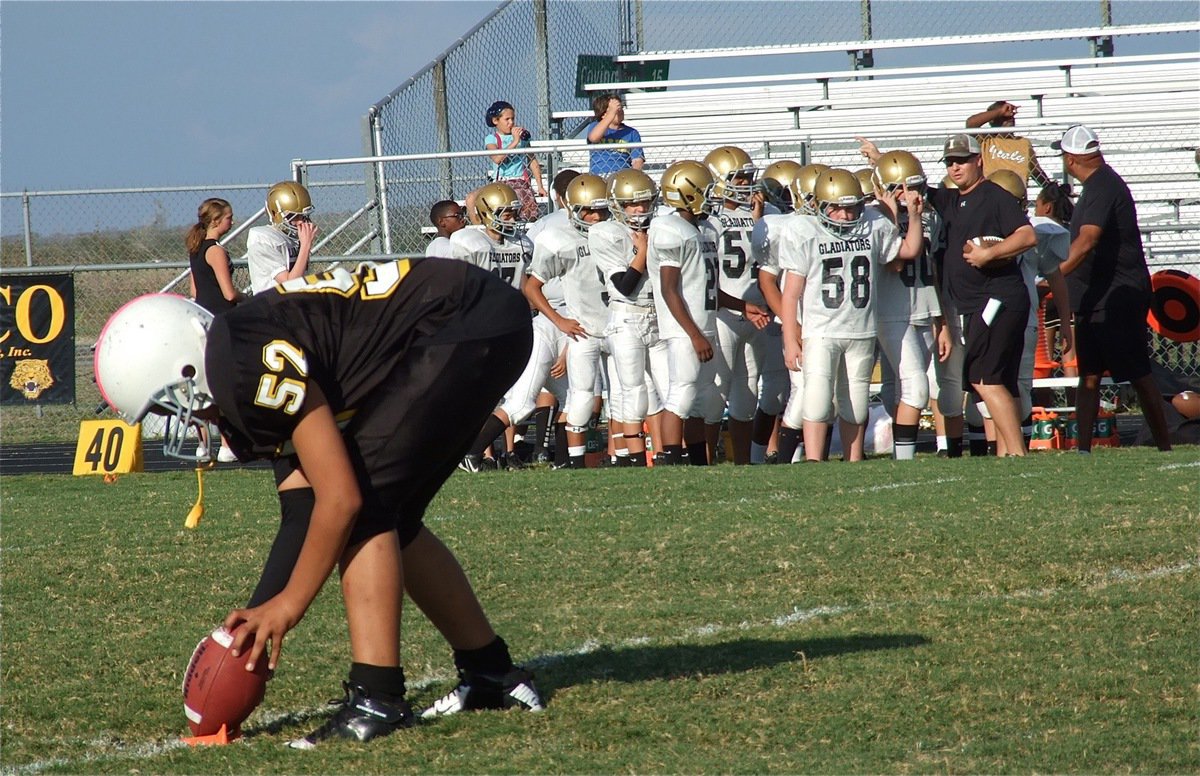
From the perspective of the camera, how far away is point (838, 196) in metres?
8.83

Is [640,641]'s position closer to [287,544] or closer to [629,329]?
[287,544]

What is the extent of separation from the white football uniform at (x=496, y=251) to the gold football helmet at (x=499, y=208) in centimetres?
8

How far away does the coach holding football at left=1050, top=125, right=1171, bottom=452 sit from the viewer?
28.3ft

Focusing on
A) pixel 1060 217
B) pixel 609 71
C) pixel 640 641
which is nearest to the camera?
pixel 640 641

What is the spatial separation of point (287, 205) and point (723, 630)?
6.61 m

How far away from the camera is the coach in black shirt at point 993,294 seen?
8.33 meters

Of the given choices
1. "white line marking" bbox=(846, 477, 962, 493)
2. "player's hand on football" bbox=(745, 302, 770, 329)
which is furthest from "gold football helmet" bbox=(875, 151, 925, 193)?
"white line marking" bbox=(846, 477, 962, 493)

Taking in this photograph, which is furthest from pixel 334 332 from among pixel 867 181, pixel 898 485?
pixel 867 181

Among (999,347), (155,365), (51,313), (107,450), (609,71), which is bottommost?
(107,450)

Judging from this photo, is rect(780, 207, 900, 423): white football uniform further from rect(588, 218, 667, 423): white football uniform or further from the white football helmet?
the white football helmet

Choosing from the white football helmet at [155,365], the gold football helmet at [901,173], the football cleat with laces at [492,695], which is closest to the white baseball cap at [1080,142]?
the gold football helmet at [901,173]

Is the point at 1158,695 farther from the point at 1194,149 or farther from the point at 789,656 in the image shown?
the point at 1194,149

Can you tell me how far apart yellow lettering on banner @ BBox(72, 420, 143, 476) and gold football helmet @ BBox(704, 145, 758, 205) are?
4.50 meters

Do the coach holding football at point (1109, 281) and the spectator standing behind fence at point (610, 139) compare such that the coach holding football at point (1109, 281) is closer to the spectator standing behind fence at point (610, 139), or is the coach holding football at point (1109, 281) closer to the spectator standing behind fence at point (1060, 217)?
the spectator standing behind fence at point (1060, 217)
